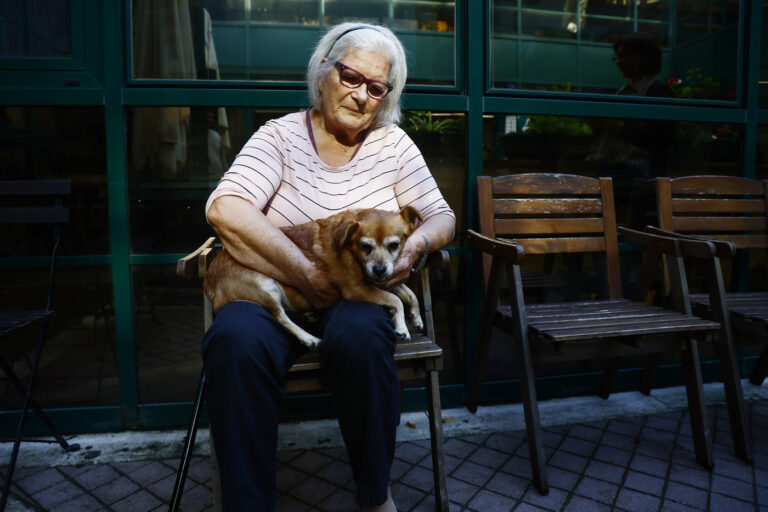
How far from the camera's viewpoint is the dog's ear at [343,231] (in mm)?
2020

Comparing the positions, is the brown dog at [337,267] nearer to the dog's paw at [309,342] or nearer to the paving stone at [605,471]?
the dog's paw at [309,342]

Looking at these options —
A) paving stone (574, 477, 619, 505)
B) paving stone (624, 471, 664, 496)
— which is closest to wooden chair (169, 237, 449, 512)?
paving stone (574, 477, 619, 505)

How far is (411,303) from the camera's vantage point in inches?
95.0

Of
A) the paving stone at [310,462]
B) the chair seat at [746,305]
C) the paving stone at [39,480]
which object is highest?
the chair seat at [746,305]

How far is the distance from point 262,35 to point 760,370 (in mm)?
3858

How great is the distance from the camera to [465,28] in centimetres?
309

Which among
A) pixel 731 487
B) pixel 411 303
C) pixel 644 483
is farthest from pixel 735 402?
pixel 411 303

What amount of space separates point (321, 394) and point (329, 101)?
1.69 metres

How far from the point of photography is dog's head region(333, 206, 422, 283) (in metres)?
2.04

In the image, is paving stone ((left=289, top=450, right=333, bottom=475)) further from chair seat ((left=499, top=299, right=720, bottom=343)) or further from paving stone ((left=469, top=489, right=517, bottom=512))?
chair seat ((left=499, top=299, right=720, bottom=343))

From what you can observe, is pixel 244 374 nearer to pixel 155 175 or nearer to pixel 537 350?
pixel 537 350

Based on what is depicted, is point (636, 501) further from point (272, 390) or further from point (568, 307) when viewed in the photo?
point (272, 390)

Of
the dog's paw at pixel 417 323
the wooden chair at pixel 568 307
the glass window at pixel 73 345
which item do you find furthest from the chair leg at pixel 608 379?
the glass window at pixel 73 345

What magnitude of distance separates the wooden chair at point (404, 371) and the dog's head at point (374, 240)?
0.91 feet
